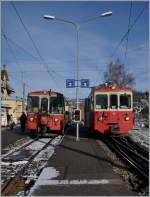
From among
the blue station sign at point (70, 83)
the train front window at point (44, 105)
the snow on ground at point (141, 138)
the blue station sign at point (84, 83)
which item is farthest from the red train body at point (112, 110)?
the train front window at point (44, 105)

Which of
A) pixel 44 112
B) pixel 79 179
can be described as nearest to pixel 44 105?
pixel 44 112

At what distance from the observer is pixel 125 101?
90.6ft

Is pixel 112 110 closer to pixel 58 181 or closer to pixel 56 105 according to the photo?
pixel 56 105

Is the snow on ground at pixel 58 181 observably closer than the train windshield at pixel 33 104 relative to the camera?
Yes

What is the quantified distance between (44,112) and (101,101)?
13.7 feet

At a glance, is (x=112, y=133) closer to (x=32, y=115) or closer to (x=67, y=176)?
(x=32, y=115)

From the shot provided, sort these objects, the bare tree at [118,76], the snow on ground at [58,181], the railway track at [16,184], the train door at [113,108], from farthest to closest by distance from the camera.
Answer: the bare tree at [118,76], the train door at [113,108], the snow on ground at [58,181], the railway track at [16,184]

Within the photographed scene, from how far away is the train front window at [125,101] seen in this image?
1082 inches

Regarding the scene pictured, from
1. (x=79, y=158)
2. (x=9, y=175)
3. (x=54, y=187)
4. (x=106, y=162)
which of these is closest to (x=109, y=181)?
(x=54, y=187)

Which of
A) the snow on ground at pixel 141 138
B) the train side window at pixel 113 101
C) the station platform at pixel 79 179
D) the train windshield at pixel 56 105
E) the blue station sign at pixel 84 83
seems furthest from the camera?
the train windshield at pixel 56 105

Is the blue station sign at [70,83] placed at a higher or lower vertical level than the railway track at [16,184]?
higher

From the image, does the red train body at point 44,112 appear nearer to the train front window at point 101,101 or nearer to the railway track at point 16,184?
the train front window at point 101,101

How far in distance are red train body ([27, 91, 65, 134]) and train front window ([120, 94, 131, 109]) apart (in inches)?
173

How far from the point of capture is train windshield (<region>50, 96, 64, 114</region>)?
2988 centimetres
